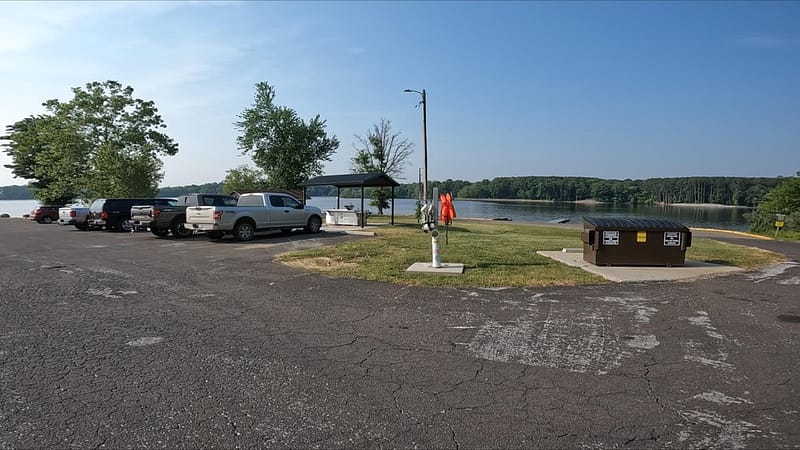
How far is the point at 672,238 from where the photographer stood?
9.67 metres

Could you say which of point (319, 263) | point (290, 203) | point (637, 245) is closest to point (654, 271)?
point (637, 245)

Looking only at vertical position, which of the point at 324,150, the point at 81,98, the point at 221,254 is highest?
the point at 81,98

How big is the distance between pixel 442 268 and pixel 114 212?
18.9 metres

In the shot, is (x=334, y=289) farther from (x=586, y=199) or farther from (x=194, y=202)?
(x=586, y=199)

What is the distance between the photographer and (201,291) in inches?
290

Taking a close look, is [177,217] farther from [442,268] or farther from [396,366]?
[396,366]

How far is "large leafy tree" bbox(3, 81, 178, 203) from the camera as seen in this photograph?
3534 cm

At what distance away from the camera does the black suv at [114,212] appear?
20.9 metres

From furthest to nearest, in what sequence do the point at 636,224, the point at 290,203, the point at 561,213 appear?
the point at 561,213, the point at 290,203, the point at 636,224

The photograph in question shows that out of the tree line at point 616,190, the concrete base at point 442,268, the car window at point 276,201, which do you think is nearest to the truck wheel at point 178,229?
the car window at point 276,201

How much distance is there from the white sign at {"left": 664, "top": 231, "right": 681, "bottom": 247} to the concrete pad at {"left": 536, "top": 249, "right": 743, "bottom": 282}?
54 cm

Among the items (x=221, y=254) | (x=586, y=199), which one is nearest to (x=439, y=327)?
(x=221, y=254)

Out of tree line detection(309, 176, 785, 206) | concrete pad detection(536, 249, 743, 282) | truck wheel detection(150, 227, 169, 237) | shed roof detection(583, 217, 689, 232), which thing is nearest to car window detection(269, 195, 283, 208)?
truck wheel detection(150, 227, 169, 237)

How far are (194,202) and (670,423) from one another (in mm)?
17879
